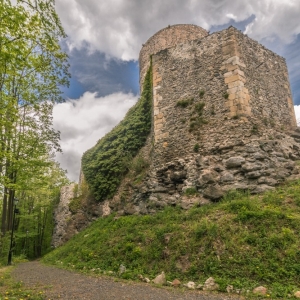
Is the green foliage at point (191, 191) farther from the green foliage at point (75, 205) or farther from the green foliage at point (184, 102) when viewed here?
the green foliage at point (75, 205)

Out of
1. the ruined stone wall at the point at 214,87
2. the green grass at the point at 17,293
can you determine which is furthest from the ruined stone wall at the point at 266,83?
the green grass at the point at 17,293

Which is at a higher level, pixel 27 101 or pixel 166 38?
pixel 166 38

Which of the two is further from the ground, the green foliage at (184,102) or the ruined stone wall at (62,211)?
the green foliage at (184,102)

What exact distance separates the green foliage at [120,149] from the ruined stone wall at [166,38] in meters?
4.85

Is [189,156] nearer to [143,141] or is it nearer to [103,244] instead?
[143,141]

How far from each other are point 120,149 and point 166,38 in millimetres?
9636

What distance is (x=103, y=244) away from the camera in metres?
9.88

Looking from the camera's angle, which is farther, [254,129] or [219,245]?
[254,129]

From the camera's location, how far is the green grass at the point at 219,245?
243 inches

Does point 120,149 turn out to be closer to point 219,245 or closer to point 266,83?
point 266,83

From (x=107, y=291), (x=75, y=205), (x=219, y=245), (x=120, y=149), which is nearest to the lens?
(x=107, y=291)

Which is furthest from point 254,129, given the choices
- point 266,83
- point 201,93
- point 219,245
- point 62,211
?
point 62,211

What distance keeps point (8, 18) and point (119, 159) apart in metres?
9.74

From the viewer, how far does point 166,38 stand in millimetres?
19266
